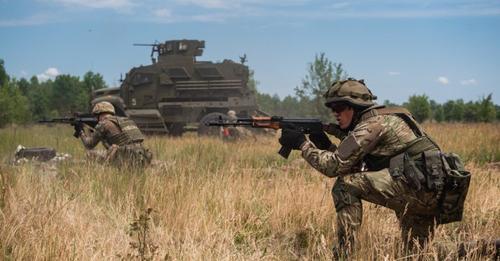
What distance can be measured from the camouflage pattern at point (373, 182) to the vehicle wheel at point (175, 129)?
14346mm

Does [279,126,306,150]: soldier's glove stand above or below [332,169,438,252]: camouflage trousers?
above

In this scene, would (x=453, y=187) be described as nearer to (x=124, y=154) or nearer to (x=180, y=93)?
(x=124, y=154)

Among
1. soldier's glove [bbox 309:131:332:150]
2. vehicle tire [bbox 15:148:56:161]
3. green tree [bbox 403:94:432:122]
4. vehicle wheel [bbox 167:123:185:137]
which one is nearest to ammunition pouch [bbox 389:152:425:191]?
soldier's glove [bbox 309:131:332:150]

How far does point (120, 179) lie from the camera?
19.4 feet

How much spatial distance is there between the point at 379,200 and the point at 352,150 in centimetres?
40

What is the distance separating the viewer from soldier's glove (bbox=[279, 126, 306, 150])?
4.55 metres

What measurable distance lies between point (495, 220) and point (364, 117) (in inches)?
66.6

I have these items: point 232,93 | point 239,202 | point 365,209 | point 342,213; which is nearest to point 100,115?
point 239,202

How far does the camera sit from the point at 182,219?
4.64m

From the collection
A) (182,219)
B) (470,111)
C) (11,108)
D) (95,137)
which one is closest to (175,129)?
(95,137)

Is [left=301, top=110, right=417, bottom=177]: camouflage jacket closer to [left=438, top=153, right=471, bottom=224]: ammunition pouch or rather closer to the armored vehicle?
[left=438, top=153, right=471, bottom=224]: ammunition pouch

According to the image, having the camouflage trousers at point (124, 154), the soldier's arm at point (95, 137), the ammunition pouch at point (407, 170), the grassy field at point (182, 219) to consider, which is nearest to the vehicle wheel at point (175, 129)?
the soldier's arm at point (95, 137)

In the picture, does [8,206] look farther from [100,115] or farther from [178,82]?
[178,82]

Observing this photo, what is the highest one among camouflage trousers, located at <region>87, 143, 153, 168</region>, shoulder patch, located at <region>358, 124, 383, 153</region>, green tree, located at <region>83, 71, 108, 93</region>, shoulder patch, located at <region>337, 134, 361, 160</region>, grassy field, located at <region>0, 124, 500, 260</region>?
green tree, located at <region>83, 71, 108, 93</region>
